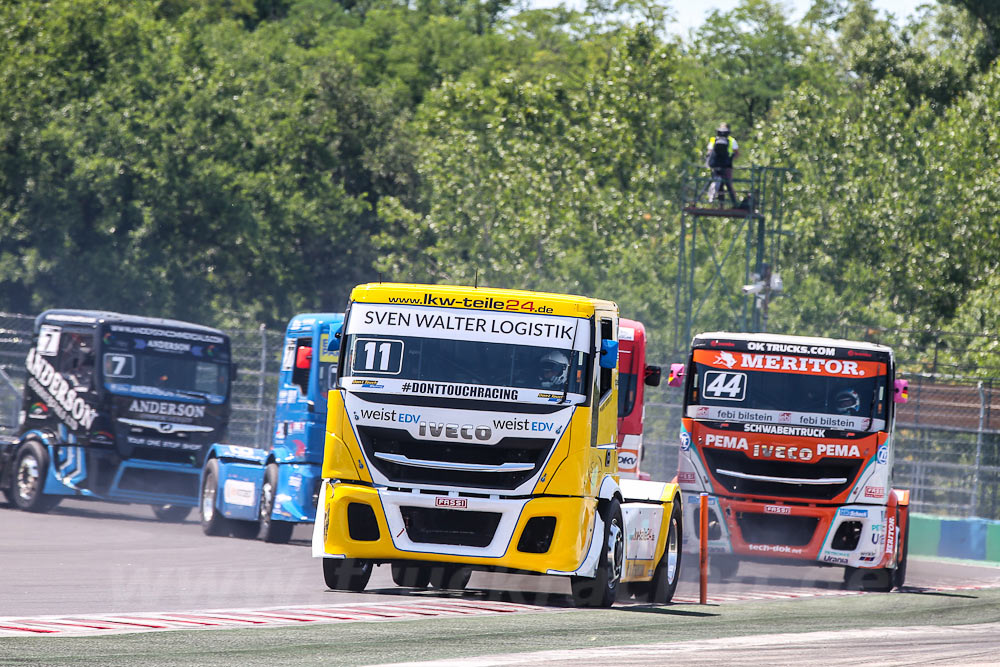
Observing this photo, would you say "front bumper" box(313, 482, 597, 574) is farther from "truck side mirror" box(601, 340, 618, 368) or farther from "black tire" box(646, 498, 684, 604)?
"black tire" box(646, 498, 684, 604)

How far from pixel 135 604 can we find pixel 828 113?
43.7 m

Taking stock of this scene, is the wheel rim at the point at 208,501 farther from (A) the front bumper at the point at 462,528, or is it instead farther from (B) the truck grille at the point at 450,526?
(B) the truck grille at the point at 450,526

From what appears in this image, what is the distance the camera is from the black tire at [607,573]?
45.1 feet

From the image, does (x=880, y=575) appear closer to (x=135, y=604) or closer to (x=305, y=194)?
(x=135, y=604)

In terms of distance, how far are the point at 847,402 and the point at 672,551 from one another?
413 cm

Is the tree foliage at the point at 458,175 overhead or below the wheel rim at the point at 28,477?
overhead

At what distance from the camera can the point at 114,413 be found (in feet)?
76.3

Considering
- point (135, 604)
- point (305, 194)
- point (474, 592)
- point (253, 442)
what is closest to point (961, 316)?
point (253, 442)

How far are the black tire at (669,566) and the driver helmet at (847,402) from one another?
3673 millimetres

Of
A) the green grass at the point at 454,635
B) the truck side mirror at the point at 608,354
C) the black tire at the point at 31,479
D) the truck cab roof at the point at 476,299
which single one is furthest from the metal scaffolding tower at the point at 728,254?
the truck cab roof at the point at 476,299

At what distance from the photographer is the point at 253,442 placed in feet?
105

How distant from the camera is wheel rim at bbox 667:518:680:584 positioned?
15.7 meters

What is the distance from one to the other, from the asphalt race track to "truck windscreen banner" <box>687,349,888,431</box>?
6.29 feet

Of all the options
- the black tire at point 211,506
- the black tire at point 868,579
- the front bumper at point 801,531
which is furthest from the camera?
the black tire at point 211,506
